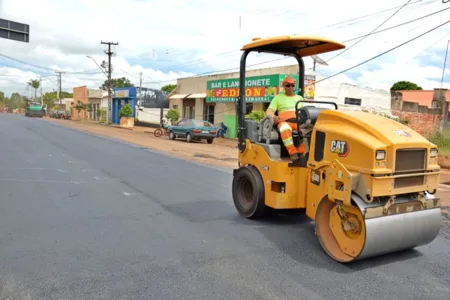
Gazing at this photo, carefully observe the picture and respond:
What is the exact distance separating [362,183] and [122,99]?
46.4m

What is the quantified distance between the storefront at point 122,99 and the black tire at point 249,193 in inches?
1597

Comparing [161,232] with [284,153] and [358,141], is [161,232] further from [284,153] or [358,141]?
[358,141]

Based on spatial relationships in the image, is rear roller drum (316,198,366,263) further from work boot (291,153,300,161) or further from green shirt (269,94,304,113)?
green shirt (269,94,304,113)

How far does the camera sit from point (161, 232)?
507 cm

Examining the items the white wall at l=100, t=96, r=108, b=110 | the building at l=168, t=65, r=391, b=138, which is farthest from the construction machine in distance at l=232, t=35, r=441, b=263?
the white wall at l=100, t=96, r=108, b=110

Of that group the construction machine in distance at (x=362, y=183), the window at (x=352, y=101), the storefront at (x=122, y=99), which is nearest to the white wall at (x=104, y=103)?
the storefront at (x=122, y=99)

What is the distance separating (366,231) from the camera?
148 inches

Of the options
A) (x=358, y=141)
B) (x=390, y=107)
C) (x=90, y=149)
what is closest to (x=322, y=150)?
(x=358, y=141)

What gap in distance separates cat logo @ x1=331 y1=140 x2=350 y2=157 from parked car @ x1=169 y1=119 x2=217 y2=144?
18.5 meters

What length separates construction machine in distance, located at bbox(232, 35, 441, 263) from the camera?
3.80 m

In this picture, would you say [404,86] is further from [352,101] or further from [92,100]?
[92,100]

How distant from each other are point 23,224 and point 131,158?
24.5 ft

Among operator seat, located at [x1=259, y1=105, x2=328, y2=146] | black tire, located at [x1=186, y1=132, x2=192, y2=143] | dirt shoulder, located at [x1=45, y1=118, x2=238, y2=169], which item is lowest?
dirt shoulder, located at [x1=45, y1=118, x2=238, y2=169]

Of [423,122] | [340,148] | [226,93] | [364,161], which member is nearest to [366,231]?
[364,161]
